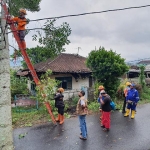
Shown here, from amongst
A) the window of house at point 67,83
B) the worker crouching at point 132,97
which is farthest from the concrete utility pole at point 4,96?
the window of house at point 67,83

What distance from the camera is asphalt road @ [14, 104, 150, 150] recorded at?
6.43 m

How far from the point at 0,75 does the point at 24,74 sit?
11.3 metres

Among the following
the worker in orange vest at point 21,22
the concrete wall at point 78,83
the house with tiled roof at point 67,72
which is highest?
the worker in orange vest at point 21,22

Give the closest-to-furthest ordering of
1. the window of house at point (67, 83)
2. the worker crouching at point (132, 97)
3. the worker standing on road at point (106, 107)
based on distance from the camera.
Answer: the worker standing on road at point (106, 107) → the worker crouching at point (132, 97) → the window of house at point (67, 83)

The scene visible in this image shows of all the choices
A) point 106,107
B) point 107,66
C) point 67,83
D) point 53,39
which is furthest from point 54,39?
point 67,83

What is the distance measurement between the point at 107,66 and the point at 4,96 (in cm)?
901

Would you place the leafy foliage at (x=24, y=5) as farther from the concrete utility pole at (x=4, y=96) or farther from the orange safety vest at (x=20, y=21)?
the concrete utility pole at (x=4, y=96)

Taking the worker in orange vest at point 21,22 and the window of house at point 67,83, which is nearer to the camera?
the worker in orange vest at point 21,22

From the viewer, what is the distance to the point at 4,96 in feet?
14.1

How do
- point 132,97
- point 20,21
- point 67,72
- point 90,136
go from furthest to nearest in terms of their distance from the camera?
point 67,72
point 132,97
point 90,136
point 20,21

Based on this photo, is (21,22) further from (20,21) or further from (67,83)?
(67,83)

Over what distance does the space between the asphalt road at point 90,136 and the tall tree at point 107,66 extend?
153 inches

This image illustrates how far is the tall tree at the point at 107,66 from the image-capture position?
12.6 meters

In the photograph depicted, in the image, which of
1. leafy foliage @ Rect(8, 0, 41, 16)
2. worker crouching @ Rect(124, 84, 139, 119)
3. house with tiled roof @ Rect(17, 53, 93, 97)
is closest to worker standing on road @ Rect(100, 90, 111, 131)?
worker crouching @ Rect(124, 84, 139, 119)
